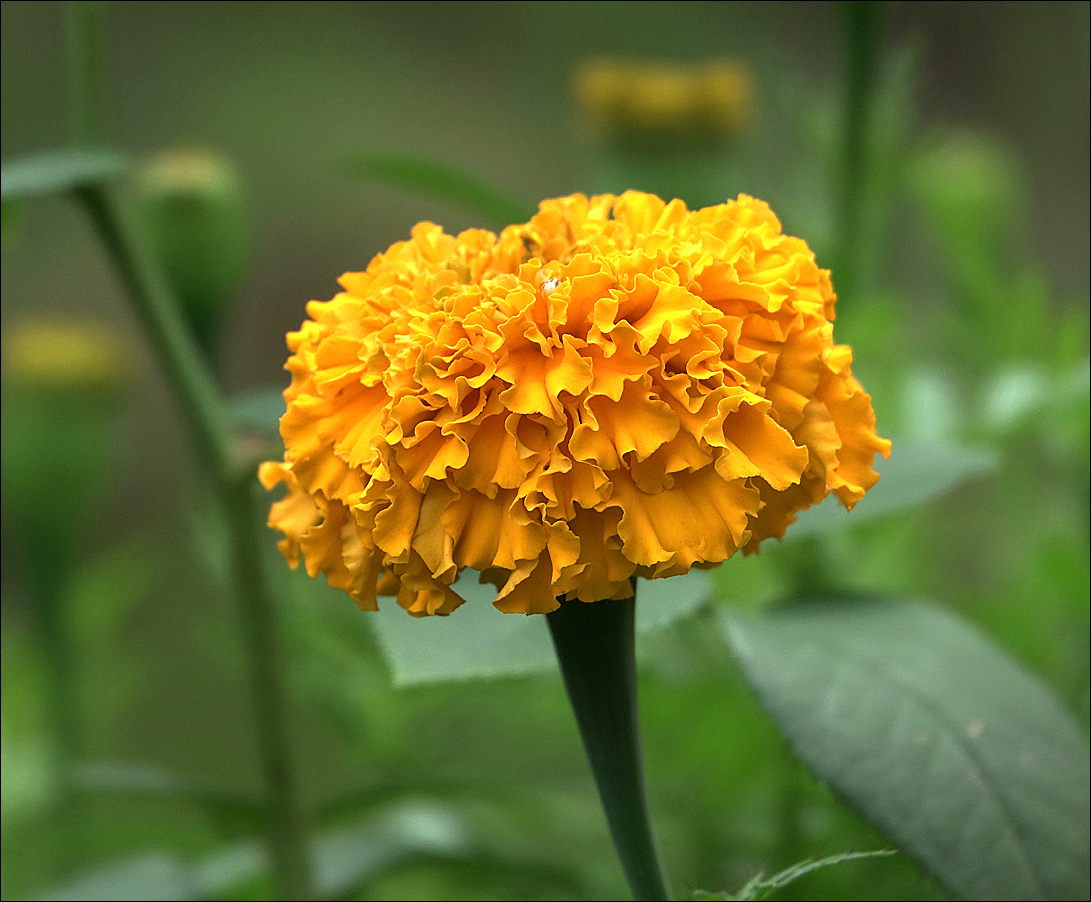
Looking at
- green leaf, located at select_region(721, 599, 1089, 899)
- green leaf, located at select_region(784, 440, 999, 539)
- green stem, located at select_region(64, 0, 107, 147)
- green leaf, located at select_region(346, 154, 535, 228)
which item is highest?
green stem, located at select_region(64, 0, 107, 147)

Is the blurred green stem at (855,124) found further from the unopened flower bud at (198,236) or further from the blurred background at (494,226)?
the unopened flower bud at (198,236)

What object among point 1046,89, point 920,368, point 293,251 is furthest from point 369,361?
point 293,251

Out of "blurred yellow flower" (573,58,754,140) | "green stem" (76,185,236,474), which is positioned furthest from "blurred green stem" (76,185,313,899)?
"blurred yellow flower" (573,58,754,140)

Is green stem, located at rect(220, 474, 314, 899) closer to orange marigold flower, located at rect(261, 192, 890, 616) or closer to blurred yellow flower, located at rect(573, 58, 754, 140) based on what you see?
orange marigold flower, located at rect(261, 192, 890, 616)

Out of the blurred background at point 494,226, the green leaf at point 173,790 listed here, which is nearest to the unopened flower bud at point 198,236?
the blurred background at point 494,226

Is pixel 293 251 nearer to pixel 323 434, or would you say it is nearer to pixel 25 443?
pixel 25 443

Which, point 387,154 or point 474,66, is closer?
point 387,154
